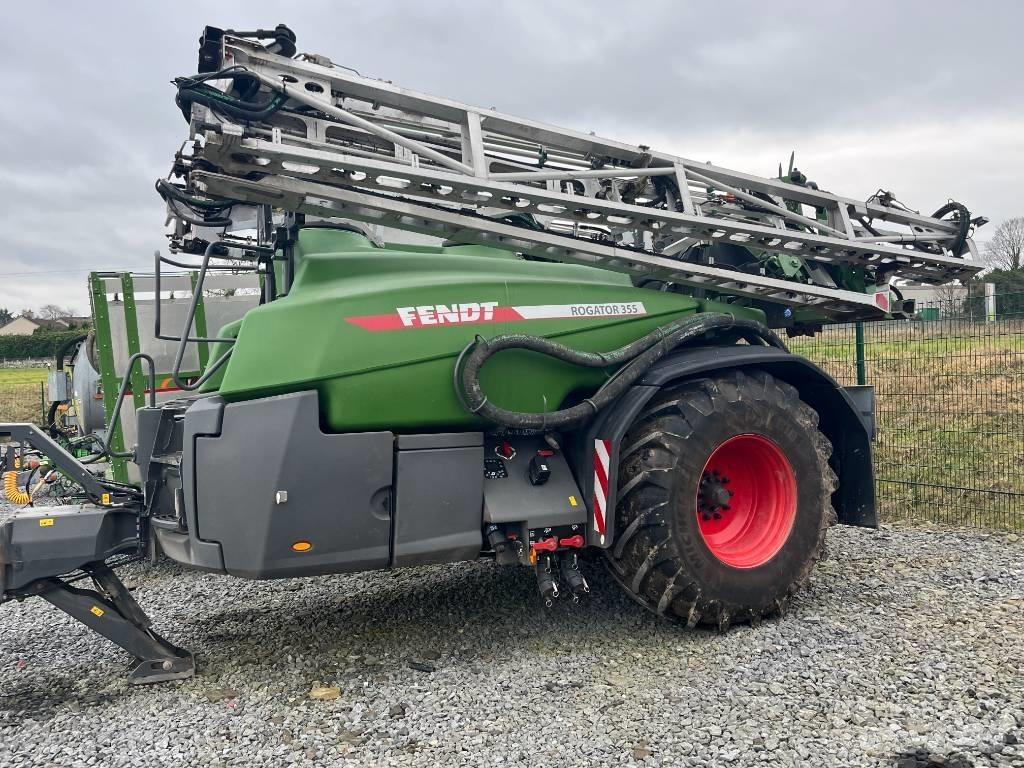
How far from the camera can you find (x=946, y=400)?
Result: 7.16 meters

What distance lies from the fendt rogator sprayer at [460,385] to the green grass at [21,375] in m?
24.0

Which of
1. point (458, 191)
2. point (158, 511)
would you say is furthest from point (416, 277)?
point (158, 511)

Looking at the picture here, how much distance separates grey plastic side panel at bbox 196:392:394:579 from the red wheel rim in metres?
1.75

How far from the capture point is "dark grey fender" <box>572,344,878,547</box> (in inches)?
158

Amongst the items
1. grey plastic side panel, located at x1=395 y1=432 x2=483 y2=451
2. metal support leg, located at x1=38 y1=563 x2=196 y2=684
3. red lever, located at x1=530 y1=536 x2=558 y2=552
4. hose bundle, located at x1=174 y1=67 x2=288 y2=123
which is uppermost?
hose bundle, located at x1=174 y1=67 x2=288 y2=123

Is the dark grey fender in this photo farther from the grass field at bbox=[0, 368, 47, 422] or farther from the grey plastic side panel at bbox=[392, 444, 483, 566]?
the grass field at bbox=[0, 368, 47, 422]

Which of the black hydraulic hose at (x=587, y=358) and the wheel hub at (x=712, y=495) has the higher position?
the black hydraulic hose at (x=587, y=358)

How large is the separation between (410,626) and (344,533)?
1.07m

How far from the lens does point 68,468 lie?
12.9 ft

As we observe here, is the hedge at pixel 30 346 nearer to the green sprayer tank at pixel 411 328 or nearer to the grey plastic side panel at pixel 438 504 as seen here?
the green sprayer tank at pixel 411 328

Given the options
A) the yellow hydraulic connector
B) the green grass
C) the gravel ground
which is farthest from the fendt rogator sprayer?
the green grass

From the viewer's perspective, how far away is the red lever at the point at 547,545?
12.9 feet

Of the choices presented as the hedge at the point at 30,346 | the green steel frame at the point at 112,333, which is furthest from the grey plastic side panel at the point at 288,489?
the hedge at the point at 30,346

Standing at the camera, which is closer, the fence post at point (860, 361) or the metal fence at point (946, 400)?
the metal fence at point (946, 400)
